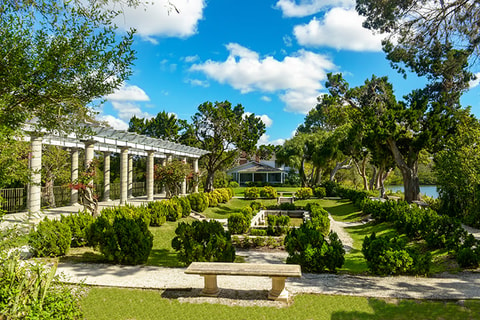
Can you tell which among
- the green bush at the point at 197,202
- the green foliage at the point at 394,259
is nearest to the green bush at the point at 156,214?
the green bush at the point at 197,202

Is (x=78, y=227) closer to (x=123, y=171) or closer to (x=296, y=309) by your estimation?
(x=296, y=309)

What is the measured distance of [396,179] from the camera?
58.2 m

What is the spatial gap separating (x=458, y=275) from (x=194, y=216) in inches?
566

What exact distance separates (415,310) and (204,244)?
5.14m

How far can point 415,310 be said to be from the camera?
5758 millimetres

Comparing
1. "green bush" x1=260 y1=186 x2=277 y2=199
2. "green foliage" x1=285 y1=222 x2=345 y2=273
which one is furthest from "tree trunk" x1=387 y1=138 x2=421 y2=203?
"green foliage" x1=285 y1=222 x2=345 y2=273

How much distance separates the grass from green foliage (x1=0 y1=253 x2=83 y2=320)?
2.25ft

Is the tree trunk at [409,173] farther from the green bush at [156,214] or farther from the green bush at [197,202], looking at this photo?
the green bush at [156,214]

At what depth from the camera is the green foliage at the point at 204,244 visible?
8695mm

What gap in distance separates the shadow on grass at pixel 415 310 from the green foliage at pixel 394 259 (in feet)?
5.67

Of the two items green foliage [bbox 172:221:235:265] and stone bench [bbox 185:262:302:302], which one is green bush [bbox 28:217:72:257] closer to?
green foliage [bbox 172:221:235:265]

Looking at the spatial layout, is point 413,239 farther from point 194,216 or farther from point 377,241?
point 194,216

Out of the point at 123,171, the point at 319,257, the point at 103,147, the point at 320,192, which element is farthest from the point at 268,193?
the point at 319,257

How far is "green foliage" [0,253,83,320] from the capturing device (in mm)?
4680
